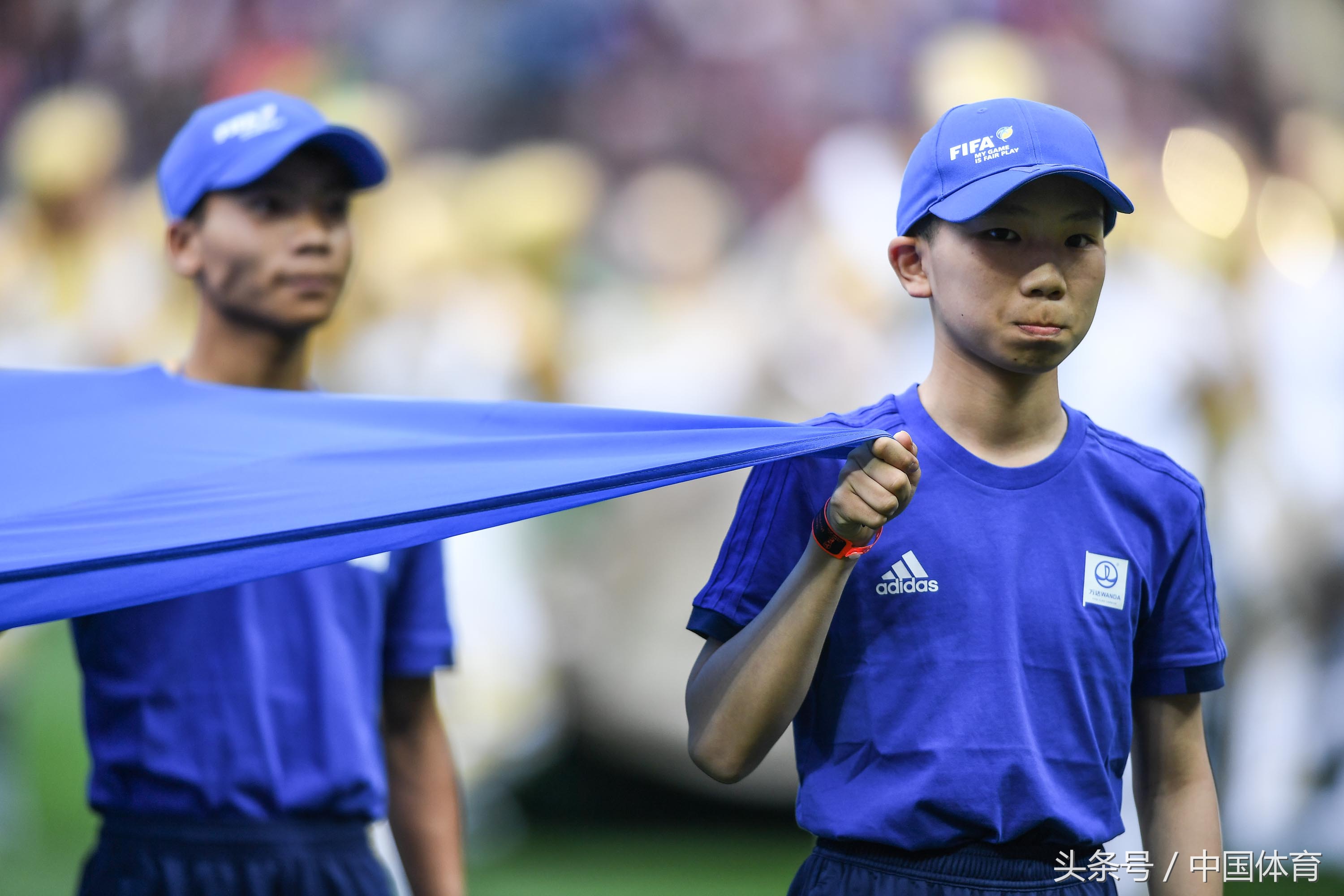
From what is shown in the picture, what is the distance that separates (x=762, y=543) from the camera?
1803 mm

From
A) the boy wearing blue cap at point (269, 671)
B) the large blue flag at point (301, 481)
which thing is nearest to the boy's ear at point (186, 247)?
the boy wearing blue cap at point (269, 671)

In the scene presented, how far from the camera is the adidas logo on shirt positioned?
1.76m

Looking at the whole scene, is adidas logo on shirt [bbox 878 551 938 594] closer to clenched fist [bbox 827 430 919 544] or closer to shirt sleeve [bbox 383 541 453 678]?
clenched fist [bbox 827 430 919 544]

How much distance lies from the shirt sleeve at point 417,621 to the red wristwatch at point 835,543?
1.06 m

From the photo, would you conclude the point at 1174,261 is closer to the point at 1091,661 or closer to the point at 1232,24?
the point at 1232,24

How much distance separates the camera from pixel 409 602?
2561 millimetres

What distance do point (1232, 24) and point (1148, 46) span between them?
17.8 inches

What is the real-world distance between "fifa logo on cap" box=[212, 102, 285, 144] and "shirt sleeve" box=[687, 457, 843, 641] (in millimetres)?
1235

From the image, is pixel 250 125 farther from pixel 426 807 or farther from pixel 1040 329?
pixel 1040 329

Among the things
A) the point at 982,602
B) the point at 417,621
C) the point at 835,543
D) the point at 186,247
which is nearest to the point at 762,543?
the point at 835,543

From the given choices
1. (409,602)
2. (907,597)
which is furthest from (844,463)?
(409,602)

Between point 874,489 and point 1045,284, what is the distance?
0.33 meters

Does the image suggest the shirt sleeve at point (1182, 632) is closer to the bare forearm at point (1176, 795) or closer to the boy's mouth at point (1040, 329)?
the bare forearm at point (1176, 795)

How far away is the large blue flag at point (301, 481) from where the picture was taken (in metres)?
1.93
